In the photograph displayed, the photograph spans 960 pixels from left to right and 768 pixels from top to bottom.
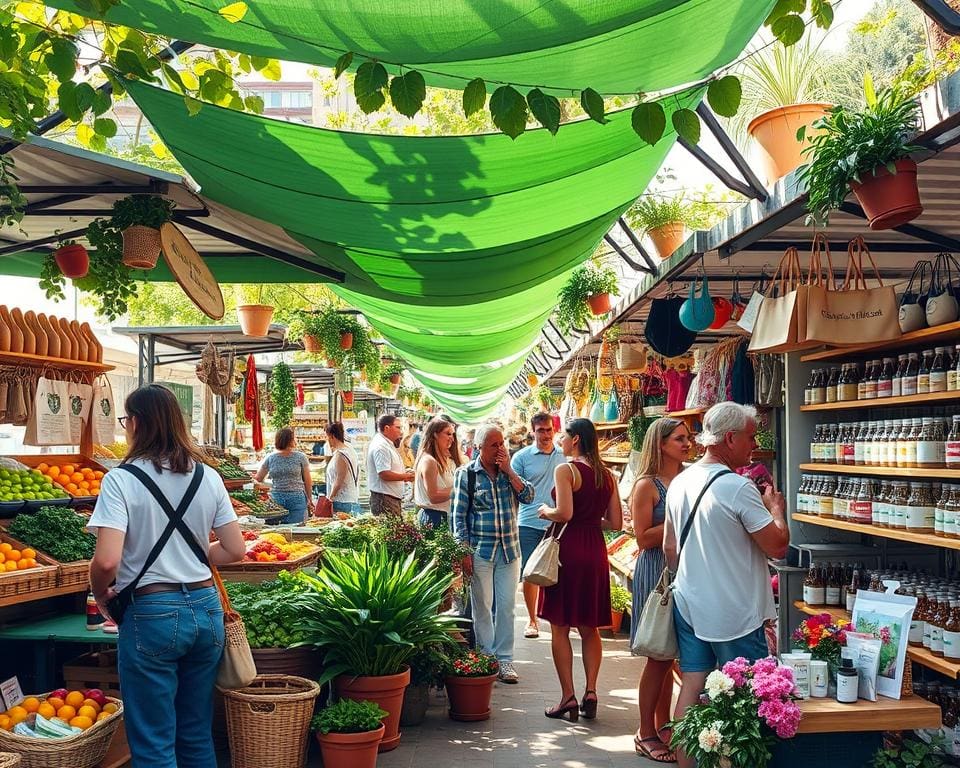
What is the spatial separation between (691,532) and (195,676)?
2375mm

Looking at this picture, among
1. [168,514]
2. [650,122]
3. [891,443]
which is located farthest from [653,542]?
[650,122]

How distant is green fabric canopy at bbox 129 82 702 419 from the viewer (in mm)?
4465

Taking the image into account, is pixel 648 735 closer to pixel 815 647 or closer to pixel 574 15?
pixel 815 647

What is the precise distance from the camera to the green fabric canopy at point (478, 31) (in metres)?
3.43

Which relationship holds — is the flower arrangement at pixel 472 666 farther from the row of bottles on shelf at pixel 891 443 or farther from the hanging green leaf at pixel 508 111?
the hanging green leaf at pixel 508 111

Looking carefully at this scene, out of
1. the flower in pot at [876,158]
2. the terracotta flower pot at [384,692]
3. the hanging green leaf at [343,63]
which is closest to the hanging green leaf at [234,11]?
the hanging green leaf at [343,63]

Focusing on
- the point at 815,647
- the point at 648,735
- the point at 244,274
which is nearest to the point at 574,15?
the point at 815,647

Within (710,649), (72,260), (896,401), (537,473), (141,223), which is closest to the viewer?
(710,649)

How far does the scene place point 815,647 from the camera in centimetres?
421

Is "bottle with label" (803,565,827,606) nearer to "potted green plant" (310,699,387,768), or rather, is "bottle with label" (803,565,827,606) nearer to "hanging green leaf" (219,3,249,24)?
"potted green plant" (310,699,387,768)

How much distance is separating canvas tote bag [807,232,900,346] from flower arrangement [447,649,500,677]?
2926 mm

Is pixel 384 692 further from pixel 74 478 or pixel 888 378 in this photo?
pixel 888 378

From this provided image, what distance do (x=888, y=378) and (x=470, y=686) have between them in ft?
10.3

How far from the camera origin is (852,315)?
15.8ft
